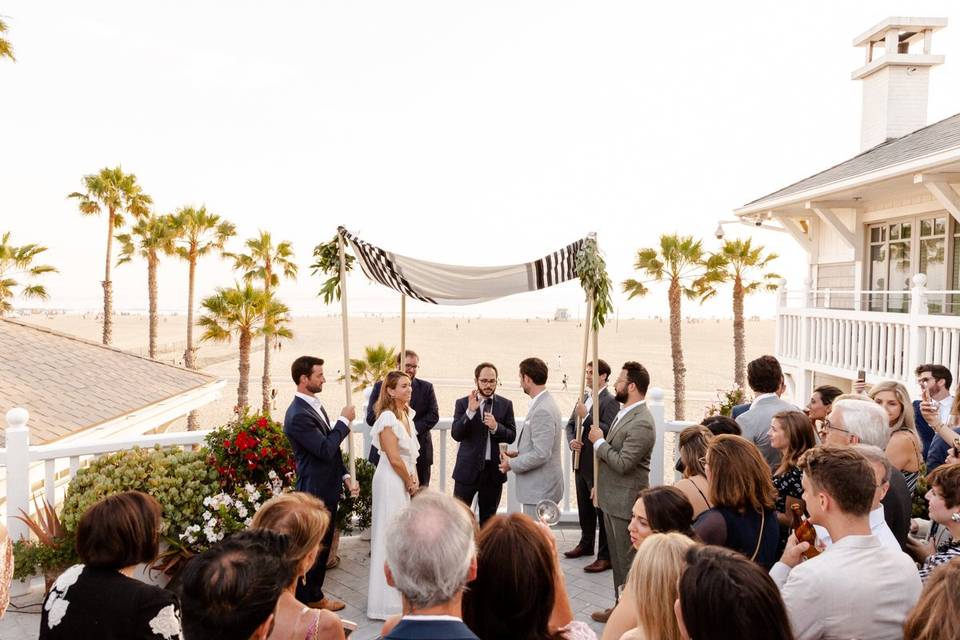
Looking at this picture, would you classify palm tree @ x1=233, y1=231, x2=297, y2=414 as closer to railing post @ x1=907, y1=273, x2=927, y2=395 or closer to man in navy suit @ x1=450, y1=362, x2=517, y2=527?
railing post @ x1=907, y1=273, x2=927, y2=395

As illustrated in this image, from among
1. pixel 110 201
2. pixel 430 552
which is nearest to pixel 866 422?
pixel 430 552

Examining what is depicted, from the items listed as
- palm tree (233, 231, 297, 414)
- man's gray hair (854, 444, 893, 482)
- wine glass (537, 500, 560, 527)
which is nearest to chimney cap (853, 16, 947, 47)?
man's gray hair (854, 444, 893, 482)

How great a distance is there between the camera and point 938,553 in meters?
3.07

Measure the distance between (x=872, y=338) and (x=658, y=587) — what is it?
1234cm

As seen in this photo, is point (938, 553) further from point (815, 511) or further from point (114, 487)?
point (114, 487)

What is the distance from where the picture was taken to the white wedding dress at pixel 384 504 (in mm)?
5172

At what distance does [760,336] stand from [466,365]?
4247cm

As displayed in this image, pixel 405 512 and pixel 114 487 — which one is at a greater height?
pixel 405 512

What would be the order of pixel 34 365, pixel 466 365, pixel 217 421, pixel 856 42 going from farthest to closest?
1. pixel 466 365
2. pixel 217 421
3. pixel 856 42
4. pixel 34 365

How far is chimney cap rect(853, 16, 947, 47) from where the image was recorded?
16094 millimetres

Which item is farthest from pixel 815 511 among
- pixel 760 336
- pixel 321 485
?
pixel 760 336

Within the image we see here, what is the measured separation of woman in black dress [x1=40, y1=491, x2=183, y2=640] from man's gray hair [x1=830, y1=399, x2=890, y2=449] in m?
3.80

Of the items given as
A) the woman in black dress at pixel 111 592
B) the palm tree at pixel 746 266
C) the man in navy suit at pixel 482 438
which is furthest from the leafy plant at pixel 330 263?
the palm tree at pixel 746 266

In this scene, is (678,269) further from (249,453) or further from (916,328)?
(249,453)
